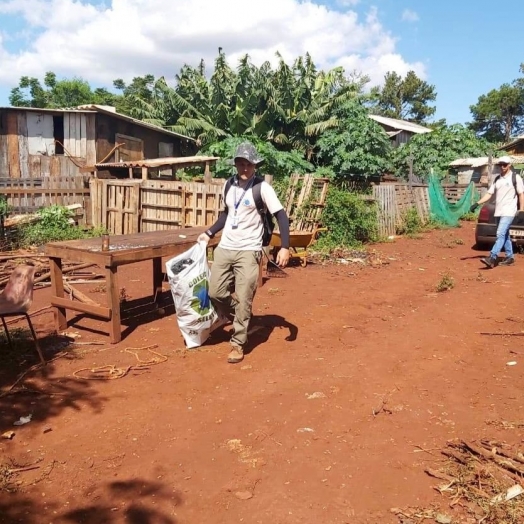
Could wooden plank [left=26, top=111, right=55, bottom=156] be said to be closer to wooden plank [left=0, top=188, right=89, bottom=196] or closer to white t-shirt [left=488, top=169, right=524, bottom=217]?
wooden plank [left=0, top=188, right=89, bottom=196]

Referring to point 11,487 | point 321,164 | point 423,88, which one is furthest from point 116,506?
point 423,88

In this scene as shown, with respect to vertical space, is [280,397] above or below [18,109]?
below

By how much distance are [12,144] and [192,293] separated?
12.6 meters

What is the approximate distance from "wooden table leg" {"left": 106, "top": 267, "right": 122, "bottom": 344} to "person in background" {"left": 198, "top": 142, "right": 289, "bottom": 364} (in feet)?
3.53

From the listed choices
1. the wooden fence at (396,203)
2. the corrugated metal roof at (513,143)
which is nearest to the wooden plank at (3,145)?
the wooden fence at (396,203)

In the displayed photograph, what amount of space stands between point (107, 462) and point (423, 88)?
56855mm

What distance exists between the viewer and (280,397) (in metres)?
3.92

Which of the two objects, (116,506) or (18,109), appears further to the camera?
(18,109)

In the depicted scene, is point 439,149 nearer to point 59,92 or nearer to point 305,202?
point 305,202

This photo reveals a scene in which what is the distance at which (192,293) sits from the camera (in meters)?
4.90

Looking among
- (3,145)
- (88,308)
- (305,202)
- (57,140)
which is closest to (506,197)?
(305,202)

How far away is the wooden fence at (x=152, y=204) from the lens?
11.6m

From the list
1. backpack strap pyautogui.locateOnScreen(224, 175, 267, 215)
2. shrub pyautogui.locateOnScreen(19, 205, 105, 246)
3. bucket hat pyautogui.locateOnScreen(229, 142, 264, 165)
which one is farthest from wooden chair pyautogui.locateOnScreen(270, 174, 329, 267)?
Result: bucket hat pyautogui.locateOnScreen(229, 142, 264, 165)

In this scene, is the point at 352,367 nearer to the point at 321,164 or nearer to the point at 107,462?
the point at 107,462
